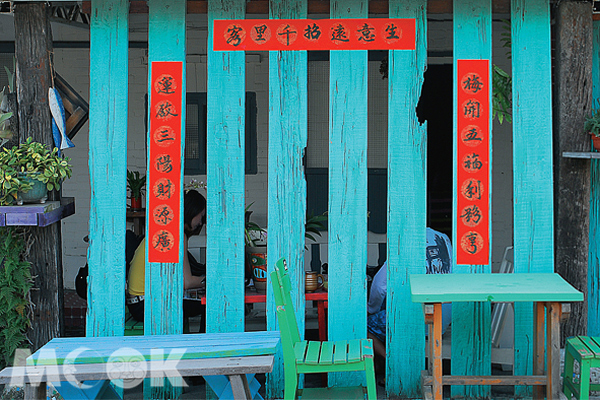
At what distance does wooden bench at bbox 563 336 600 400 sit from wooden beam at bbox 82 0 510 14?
2079mm

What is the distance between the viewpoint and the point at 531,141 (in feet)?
12.3

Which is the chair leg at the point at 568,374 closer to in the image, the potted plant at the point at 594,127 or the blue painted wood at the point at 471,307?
the blue painted wood at the point at 471,307

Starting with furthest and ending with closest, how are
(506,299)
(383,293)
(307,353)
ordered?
(383,293) < (307,353) < (506,299)

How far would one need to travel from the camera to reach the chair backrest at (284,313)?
316 cm

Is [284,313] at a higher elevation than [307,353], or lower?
higher

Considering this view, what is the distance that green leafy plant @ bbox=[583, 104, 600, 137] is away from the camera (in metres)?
3.58

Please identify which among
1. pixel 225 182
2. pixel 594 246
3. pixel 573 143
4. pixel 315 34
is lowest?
pixel 594 246

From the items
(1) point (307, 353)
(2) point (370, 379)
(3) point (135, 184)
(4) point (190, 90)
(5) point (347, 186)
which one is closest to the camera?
(2) point (370, 379)

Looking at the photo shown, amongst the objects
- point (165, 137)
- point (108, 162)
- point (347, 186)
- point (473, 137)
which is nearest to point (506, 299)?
point (473, 137)

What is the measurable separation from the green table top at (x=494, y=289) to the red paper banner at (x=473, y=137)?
48cm

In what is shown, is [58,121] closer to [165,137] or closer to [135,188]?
[165,137]

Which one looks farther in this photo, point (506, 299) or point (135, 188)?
point (135, 188)

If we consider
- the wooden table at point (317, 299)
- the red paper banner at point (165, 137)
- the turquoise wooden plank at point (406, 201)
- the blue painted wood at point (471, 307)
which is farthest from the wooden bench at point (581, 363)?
the red paper banner at point (165, 137)

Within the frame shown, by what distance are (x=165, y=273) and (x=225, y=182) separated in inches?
28.0
